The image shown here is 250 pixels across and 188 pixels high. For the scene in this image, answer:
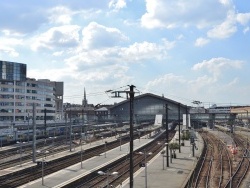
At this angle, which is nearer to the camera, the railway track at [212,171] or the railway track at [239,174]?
the railway track at [239,174]

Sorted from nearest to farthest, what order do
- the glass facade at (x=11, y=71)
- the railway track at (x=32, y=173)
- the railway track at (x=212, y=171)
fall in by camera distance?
the railway track at (x=212, y=171), the railway track at (x=32, y=173), the glass facade at (x=11, y=71)

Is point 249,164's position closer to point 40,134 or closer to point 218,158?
point 218,158

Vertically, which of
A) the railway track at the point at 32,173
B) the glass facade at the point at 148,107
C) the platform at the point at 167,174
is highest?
the glass facade at the point at 148,107

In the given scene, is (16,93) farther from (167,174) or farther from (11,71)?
(167,174)

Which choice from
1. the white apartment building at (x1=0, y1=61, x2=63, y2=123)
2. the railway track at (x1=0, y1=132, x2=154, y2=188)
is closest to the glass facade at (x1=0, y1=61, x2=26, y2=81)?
the white apartment building at (x1=0, y1=61, x2=63, y2=123)

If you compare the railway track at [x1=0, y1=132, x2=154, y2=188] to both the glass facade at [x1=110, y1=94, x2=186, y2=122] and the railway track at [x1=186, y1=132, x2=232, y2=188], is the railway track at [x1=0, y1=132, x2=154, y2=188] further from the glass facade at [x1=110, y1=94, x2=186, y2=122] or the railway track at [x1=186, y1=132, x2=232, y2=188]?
the glass facade at [x1=110, y1=94, x2=186, y2=122]

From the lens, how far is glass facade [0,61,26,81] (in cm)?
14250

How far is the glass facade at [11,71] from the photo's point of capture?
142 meters

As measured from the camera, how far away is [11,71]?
145125 mm

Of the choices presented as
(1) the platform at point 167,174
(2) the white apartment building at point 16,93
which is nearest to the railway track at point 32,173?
(1) the platform at point 167,174

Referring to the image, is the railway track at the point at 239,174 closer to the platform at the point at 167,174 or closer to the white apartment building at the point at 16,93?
the platform at the point at 167,174

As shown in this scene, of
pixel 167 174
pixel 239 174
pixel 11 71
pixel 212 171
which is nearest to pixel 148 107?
pixel 11 71

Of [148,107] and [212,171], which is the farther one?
[148,107]

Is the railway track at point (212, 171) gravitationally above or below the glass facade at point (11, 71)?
below
